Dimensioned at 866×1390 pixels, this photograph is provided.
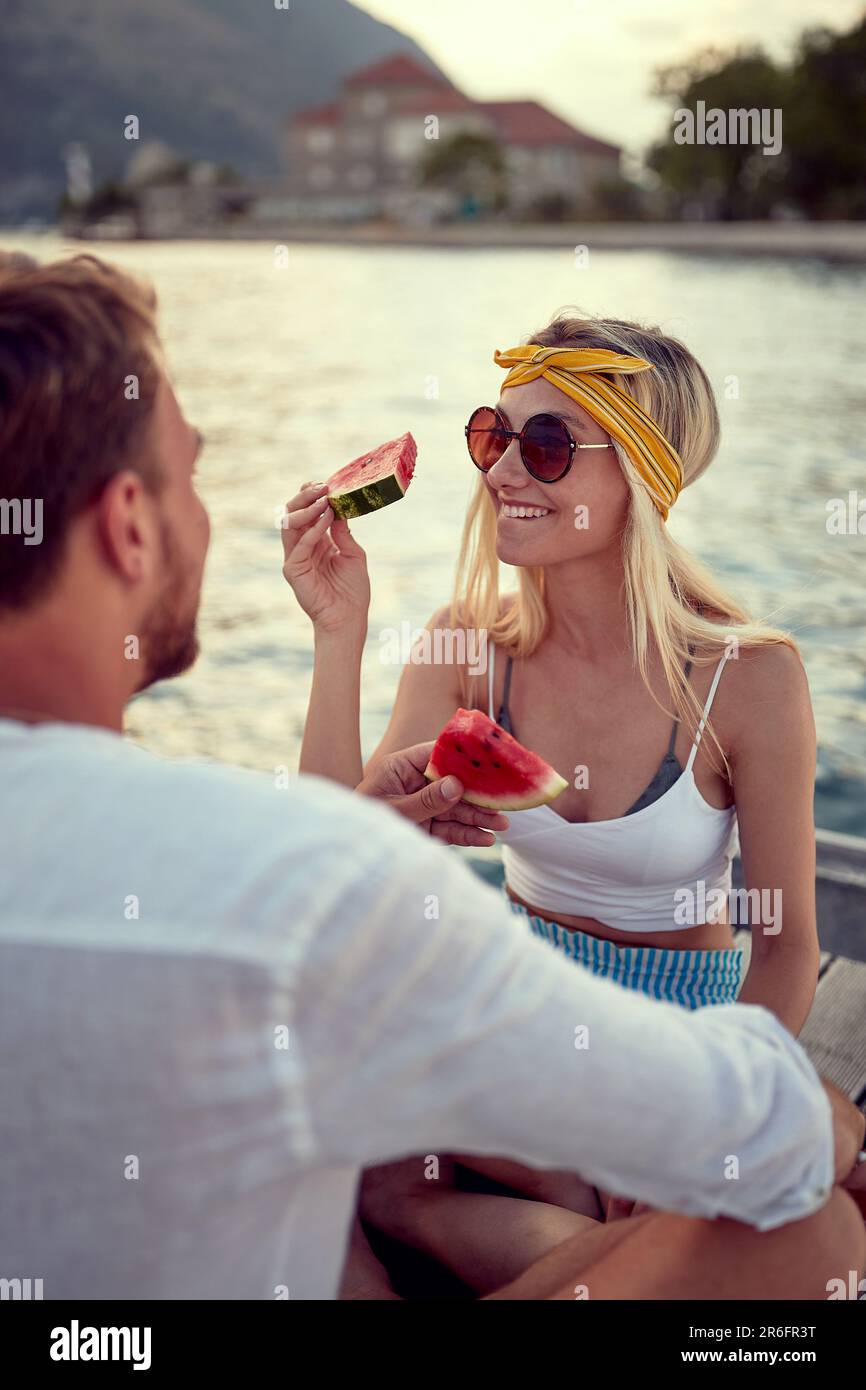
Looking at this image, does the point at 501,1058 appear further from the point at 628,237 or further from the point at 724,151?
the point at 724,151

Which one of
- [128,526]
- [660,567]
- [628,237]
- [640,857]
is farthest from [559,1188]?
[628,237]

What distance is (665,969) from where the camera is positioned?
3545 mm

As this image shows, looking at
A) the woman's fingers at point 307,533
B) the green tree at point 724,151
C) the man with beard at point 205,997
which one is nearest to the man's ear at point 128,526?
the man with beard at point 205,997

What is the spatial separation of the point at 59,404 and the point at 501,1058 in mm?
921

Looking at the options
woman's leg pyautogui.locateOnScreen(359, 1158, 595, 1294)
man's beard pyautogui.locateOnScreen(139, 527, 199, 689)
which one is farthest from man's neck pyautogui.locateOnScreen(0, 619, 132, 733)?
woman's leg pyautogui.locateOnScreen(359, 1158, 595, 1294)

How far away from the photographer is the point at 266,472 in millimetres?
22609

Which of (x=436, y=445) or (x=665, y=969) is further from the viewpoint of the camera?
(x=436, y=445)

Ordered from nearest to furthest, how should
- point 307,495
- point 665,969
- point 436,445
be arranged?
point 665,969 < point 307,495 < point 436,445

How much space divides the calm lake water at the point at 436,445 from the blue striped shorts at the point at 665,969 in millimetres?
1835

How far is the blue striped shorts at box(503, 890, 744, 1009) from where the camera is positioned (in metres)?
3.54

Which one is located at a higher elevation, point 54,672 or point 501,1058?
point 54,672
